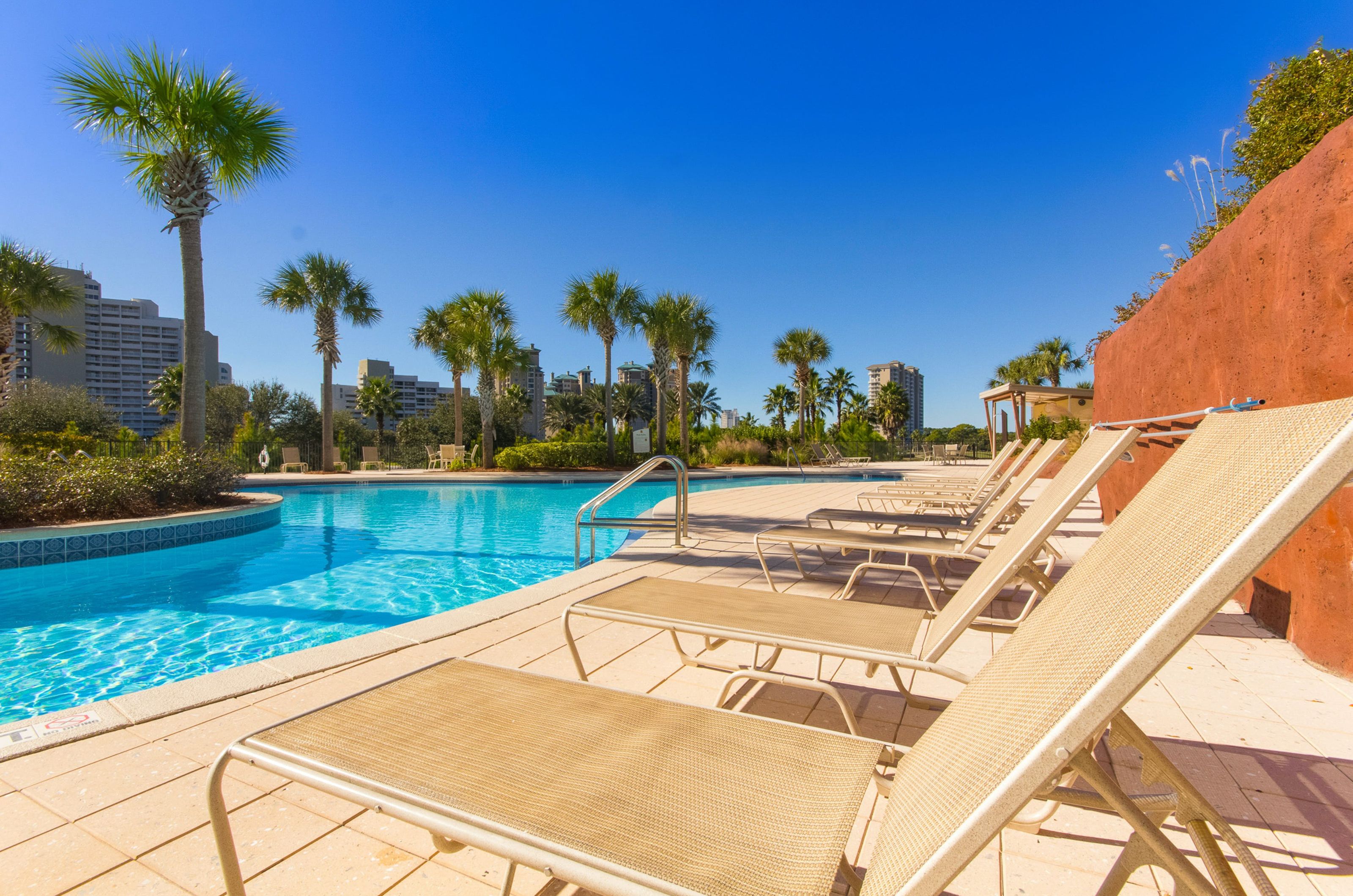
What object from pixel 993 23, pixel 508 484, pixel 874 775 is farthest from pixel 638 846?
pixel 993 23

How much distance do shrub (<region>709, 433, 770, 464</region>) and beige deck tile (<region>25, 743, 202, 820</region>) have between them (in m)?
22.1

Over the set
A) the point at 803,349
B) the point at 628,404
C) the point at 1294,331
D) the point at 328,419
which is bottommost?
the point at 1294,331

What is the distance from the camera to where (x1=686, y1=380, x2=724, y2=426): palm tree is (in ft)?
171

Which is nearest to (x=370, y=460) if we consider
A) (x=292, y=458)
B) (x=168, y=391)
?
(x=292, y=458)

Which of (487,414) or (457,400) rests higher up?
(457,400)

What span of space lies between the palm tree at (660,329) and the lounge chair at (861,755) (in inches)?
765

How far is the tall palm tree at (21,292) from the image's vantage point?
12.4 meters

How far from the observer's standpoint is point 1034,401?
16.0m

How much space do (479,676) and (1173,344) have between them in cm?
602

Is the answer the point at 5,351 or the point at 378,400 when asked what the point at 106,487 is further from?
the point at 378,400

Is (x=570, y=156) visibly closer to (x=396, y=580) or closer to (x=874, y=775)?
(x=396, y=580)

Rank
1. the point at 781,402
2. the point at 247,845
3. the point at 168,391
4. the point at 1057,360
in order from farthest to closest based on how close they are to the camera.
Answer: the point at 781,402 → the point at 1057,360 → the point at 168,391 → the point at 247,845

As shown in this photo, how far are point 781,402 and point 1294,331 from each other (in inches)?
1660

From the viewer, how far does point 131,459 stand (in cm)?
838
